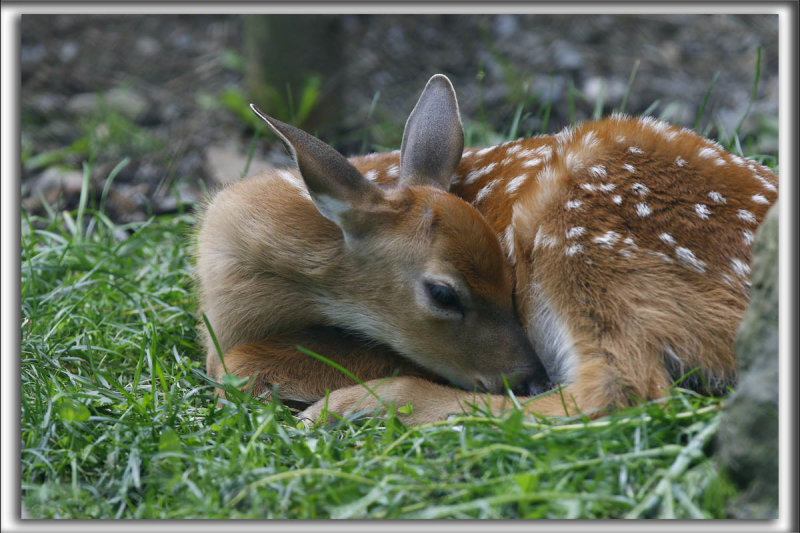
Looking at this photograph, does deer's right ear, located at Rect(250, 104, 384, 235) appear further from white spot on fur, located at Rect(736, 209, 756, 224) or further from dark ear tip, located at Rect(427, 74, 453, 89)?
white spot on fur, located at Rect(736, 209, 756, 224)

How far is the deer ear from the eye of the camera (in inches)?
159

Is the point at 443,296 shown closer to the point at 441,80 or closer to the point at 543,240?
the point at 543,240

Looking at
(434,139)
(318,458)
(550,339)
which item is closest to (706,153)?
(550,339)

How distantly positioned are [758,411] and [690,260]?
103 cm

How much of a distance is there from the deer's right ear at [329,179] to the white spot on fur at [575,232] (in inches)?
31.6

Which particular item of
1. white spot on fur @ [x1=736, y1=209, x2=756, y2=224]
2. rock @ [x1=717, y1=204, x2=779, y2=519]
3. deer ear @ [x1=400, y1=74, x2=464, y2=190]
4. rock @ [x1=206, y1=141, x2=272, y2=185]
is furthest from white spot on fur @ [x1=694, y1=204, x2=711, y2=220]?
rock @ [x1=206, y1=141, x2=272, y2=185]

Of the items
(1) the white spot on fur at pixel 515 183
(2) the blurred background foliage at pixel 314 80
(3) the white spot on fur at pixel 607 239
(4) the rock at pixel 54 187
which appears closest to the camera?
(3) the white spot on fur at pixel 607 239

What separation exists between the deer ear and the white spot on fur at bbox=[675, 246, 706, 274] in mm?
1163

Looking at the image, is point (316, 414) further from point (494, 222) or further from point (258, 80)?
point (258, 80)

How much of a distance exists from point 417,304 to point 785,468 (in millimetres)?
1671

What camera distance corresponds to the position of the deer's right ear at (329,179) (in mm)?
3400

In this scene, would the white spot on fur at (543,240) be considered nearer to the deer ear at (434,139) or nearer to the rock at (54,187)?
the deer ear at (434,139)

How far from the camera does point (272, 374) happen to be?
3.84m

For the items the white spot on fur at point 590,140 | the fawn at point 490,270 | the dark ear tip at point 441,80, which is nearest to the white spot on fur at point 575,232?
the fawn at point 490,270
